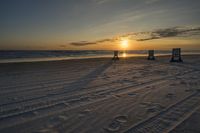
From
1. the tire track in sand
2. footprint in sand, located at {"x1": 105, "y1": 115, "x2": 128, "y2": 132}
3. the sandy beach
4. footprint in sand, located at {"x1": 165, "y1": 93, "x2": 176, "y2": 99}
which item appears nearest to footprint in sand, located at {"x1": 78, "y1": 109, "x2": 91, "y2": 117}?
the sandy beach

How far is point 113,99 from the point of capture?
15.6ft

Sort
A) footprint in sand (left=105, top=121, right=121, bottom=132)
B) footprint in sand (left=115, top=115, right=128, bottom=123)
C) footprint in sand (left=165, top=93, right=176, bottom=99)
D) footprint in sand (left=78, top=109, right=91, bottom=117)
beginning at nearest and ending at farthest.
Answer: footprint in sand (left=105, top=121, right=121, bottom=132) → footprint in sand (left=115, top=115, right=128, bottom=123) → footprint in sand (left=78, top=109, right=91, bottom=117) → footprint in sand (left=165, top=93, right=176, bottom=99)

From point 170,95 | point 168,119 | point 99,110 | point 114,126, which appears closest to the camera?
point 114,126

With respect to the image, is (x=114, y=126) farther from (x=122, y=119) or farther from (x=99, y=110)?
(x=99, y=110)

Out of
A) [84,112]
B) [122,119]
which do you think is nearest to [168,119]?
[122,119]

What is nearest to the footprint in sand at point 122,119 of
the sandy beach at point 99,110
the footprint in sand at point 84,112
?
the sandy beach at point 99,110

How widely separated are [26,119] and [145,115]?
2461mm

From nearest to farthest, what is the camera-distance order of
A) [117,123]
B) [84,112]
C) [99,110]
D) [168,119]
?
[117,123] < [168,119] < [84,112] < [99,110]

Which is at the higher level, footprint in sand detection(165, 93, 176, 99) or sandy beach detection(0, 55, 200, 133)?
footprint in sand detection(165, 93, 176, 99)

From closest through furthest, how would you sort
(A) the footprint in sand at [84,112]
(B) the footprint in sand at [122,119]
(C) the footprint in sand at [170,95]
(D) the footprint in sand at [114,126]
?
(D) the footprint in sand at [114,126] < (B) the footprint in sand at [122,119] < (A) the footprint in sand at [84,112] < (C) the footprint in sand at [170,95]

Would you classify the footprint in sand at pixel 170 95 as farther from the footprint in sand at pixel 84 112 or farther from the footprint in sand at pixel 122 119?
the footprint in sand at pixel 84 112

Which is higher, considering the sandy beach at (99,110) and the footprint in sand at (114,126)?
the sandy beach at (99,110)

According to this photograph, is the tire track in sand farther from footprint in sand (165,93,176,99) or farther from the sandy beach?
footprint in sand (165,93,176,99)

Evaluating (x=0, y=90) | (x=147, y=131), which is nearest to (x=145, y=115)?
A: (x=147, y=131)
